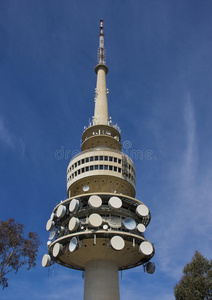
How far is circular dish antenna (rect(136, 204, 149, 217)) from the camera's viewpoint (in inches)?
1603

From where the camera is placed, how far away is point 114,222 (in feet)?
130

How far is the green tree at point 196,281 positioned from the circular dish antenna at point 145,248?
9.87 m

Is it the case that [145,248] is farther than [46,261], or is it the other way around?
[46,261]

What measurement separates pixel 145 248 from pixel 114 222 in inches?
210

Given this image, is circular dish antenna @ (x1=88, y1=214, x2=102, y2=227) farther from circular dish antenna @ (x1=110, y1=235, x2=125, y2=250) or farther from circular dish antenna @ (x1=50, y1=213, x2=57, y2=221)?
circular dish antenna @ (x1=50, y1=213, x2=57, y2=221)

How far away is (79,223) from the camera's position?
126 ft

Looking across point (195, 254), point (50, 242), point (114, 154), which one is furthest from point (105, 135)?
point (195, 254)

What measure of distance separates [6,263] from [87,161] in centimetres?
1824

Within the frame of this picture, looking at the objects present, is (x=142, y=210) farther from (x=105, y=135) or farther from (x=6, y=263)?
(x=6, y=263)

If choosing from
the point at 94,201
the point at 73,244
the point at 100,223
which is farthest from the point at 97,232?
the point at 94,201

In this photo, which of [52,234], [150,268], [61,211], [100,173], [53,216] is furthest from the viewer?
[100,173]

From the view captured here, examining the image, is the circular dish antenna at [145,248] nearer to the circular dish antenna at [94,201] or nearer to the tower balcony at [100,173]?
the circular dish antenna at [94,201]

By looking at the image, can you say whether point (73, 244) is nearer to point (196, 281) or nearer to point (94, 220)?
point (94, 220)

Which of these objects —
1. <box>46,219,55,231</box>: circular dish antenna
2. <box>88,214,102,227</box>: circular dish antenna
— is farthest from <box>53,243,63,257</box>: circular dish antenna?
<box>88,214,102,227</box>: circular dish antenna
